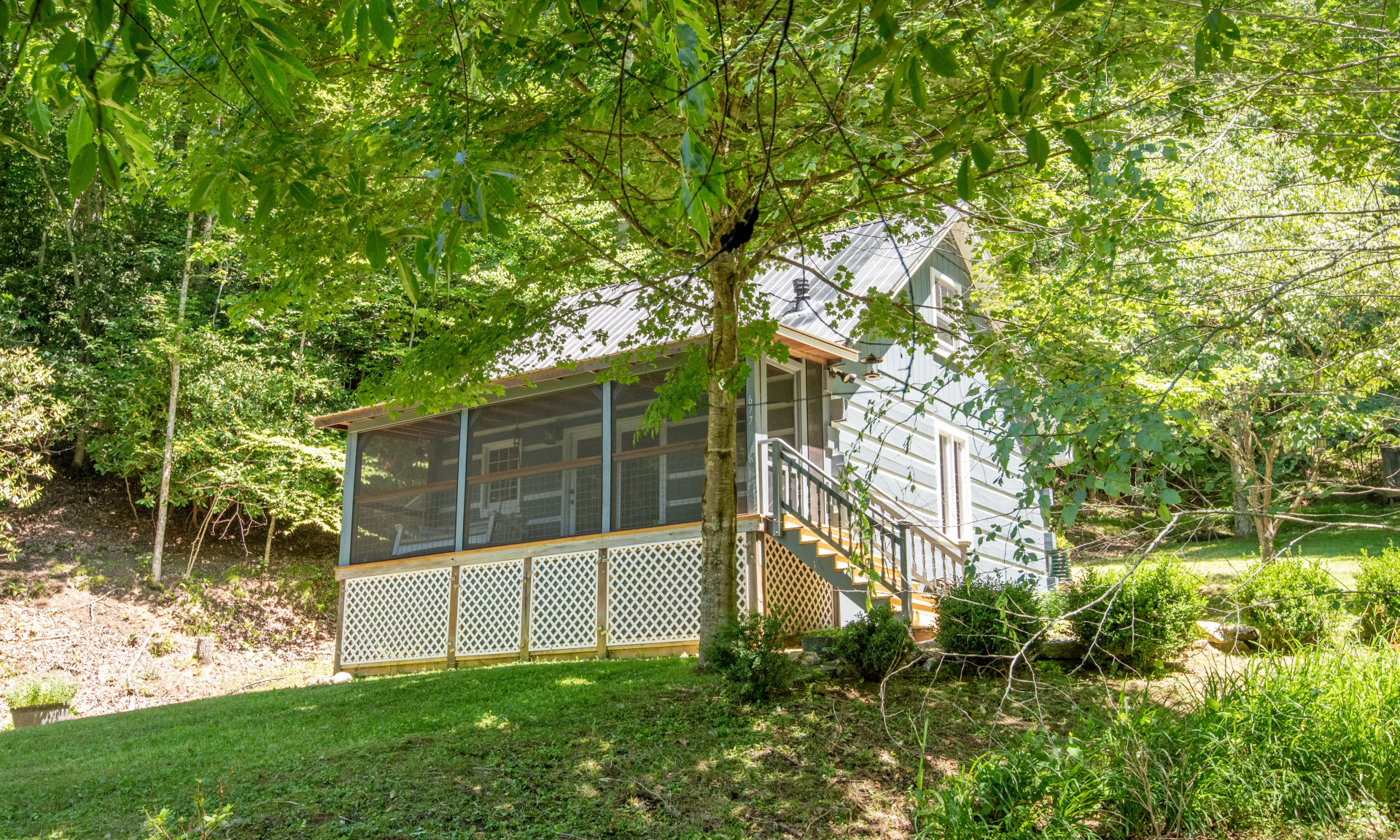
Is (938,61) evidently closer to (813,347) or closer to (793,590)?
(813,347)

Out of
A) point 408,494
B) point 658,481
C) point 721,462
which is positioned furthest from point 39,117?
point 408,494

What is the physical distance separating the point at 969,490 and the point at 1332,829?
10.4m

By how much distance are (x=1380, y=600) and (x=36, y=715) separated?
14.4 metres

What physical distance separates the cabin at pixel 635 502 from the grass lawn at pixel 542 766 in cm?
268

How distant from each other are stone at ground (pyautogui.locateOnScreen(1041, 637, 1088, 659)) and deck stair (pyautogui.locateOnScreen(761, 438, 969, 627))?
1758 mm

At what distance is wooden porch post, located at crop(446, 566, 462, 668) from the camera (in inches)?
512

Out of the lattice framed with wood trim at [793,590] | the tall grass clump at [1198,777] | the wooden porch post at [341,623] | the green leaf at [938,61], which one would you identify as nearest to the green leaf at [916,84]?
the green leaf at [938,61]

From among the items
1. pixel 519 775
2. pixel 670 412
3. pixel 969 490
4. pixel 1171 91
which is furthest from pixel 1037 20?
pixel 969 490

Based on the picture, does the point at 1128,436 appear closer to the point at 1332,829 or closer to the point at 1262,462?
the point at 1332,829

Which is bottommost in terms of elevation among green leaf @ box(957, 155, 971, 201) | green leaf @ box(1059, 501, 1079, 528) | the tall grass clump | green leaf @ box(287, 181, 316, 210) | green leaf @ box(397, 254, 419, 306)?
the tall grass clump

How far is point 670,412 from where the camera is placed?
8.20m

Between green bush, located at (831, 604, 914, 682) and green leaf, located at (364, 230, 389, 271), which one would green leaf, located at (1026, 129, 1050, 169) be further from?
green bush, located at (831, 604, 914, 682)

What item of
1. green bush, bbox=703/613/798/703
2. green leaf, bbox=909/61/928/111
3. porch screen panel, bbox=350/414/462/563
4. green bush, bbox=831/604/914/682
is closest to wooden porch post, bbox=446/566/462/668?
porch screen panel, bbox=350/414/462/563

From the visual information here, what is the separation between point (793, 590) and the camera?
11656 millimetres
